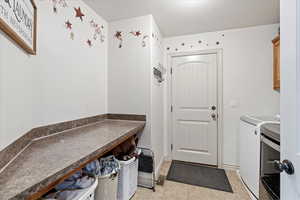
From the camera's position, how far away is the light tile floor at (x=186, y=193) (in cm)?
173

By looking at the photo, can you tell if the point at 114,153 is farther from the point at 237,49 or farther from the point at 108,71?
the point at 237,49

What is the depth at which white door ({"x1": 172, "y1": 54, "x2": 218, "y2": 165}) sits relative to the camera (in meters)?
2.54

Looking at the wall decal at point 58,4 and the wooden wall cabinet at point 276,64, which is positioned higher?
the wall decal at point 58,4

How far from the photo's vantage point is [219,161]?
2.49 meters

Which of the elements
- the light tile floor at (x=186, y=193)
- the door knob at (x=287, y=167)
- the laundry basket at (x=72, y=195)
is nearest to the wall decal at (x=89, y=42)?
the laundry basket at (x=72, y=195)

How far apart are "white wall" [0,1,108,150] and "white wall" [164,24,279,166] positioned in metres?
1.89

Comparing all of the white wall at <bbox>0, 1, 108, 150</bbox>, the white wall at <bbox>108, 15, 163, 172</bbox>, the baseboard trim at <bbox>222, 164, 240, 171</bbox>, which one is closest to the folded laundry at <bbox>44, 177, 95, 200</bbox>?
the white wall at <bbox>0, 1, 108, 150</bbox>

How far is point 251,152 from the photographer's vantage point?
68.1 inches

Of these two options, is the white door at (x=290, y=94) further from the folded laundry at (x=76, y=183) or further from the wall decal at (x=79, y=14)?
the wall decal at (x=79, y=14)

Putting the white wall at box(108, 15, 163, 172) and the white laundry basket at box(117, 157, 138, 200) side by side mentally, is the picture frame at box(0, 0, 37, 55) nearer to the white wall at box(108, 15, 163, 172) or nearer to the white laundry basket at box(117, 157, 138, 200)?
the white wall at box(108, 15, 163, 172)

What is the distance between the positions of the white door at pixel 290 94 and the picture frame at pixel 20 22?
130 centimetres

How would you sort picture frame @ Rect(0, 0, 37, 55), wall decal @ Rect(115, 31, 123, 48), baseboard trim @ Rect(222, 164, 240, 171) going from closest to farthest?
picture frame @ Rect(0, 0, 37, 55) < wall decal @ Rect(115, 31, 123, 48) < baseboard trim @ Rect(222, 164, 240, 171)

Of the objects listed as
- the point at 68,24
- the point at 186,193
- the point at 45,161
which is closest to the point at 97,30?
A: the point at 68,24

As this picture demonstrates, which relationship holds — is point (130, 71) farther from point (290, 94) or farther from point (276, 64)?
point (276, 64)
